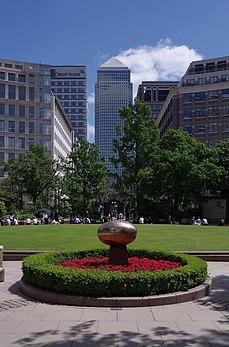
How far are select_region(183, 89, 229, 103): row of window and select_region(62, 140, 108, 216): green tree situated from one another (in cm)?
3383

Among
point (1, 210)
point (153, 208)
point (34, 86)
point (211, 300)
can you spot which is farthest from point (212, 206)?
point (34, 86)

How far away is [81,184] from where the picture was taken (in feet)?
178

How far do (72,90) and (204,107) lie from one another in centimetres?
9877

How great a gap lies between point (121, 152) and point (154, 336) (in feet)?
146

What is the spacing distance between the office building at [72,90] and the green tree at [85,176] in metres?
111

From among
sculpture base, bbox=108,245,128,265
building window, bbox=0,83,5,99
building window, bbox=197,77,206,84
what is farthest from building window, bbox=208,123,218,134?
sculpture base, bbox=108,245,128,265

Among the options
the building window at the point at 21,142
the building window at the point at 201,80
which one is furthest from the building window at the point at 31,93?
the building window at the point at 201,80

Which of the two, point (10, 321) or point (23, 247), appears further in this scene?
point (23, 247)

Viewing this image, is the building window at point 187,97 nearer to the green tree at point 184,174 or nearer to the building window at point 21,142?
the green tree at point 184,174

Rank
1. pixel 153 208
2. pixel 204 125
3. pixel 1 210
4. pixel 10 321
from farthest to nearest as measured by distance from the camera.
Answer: pixel 204 125, pixel 153 208, pixel 1 210, pixel 10 321

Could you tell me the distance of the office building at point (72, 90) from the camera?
168000 millimetres

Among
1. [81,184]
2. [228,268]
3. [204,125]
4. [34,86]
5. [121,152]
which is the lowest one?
[228,268]

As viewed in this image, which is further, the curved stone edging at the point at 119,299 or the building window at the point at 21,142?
the building window at the point at 21,142

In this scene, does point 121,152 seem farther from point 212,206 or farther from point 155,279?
point 155,279
